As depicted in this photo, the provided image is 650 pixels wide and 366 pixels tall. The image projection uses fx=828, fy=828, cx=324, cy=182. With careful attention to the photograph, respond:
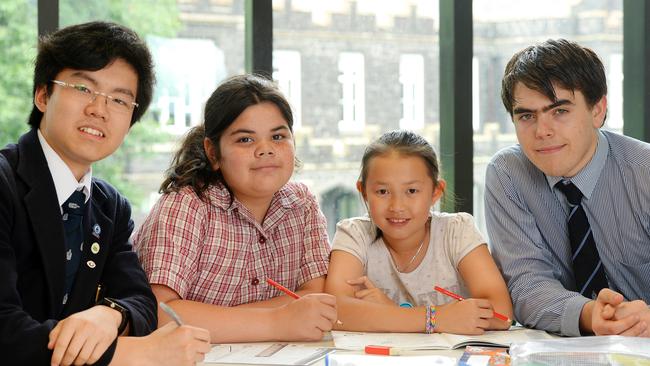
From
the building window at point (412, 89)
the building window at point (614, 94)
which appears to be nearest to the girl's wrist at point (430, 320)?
the building window at point (614, 94)

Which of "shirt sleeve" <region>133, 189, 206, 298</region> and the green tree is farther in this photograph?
the green tree

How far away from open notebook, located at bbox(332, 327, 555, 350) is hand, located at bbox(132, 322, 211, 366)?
1.08 ft

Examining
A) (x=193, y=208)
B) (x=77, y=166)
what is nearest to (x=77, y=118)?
(x=77, y=166)

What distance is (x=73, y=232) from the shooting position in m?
1.71

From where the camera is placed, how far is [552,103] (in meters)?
2.04

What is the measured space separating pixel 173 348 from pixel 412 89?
6988mm

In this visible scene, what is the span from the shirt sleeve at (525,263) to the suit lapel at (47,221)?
1082mm

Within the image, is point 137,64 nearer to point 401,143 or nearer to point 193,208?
point 193,208

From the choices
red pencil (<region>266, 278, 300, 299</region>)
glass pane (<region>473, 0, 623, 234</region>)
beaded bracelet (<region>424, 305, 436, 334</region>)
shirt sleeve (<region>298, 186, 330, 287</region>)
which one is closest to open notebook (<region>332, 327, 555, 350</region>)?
beaded bracelet (<region>424, 305, 436, 334</region>)

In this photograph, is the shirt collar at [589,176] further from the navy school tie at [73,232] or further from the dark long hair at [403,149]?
the navy school tie at [73,232]

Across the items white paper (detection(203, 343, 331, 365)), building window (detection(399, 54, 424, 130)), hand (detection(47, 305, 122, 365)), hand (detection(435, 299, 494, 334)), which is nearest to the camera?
hand (detection(47, 305, 122, 365))

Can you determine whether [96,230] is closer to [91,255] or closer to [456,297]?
[91,255]

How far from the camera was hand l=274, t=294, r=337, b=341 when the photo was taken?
179 centimetres

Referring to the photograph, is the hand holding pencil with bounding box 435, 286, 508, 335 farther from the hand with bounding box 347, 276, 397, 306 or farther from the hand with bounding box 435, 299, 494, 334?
the hand with bounding box 347, 276, 397, 306
